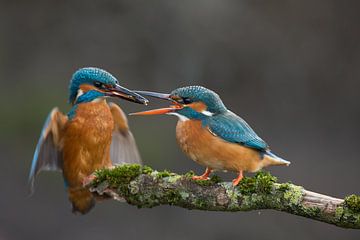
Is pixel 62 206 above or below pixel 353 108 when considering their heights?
below

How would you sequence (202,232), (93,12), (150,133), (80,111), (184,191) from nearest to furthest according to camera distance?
(184,191) < (80,111) < (202,232) < (150,133) < (93,12)

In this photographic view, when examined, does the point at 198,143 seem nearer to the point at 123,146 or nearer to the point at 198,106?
the point at 198,106

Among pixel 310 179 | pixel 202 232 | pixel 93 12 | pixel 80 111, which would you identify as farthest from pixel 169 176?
pixel 93 12

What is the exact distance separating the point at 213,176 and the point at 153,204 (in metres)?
0.41

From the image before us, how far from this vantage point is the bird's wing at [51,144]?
4684 mm

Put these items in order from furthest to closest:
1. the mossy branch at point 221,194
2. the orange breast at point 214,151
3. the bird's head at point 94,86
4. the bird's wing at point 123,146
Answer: the bird's wing at point 123,146 < the bird's head at point 94,86 < the orange breast at point 214,151 < the mossy branch at point 221,194

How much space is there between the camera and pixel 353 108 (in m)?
9.48

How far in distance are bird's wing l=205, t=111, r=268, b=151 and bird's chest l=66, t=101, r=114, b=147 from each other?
0.90 metres

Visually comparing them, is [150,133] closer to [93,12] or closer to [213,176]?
[93,12]

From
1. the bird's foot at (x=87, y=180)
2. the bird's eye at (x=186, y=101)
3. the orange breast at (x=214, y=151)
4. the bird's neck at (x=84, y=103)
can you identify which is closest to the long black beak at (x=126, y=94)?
the bird's neck at (x=84, y=103)

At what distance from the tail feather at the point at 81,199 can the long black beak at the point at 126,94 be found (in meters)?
0.75

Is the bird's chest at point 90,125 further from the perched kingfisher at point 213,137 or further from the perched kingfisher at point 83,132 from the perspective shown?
the perched kingfisher at point 213,137

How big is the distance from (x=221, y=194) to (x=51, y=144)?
1.35 metres

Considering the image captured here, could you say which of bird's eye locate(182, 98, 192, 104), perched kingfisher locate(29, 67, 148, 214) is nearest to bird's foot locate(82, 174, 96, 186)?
perched kingfisher locate(29, 67, 148, 214)
